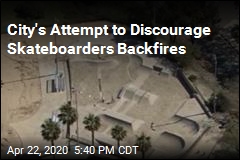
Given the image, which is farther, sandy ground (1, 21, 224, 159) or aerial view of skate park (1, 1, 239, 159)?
sandy ground (1, 21, 224, 159)

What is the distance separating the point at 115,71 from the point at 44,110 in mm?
15619

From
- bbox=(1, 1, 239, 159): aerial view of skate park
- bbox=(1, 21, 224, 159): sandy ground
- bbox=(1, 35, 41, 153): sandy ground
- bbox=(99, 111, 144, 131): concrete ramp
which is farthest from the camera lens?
bbox=(1, 35, 41, 153): sandy ground

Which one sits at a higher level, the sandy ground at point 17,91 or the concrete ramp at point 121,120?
the sandy ground at point 17,91

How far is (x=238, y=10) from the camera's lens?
418 ft

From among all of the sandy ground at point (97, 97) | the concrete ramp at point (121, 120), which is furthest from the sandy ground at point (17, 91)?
the concrete ramp at point (121, 120)

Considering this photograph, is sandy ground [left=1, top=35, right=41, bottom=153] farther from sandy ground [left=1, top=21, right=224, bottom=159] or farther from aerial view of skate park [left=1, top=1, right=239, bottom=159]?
aerial view of skate park [left=1, top=1, right=239, bottom=159]

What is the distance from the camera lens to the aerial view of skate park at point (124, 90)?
90938 millimetres

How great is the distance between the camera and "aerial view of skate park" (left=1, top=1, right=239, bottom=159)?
90.9m

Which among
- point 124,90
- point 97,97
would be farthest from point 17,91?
point 124,90

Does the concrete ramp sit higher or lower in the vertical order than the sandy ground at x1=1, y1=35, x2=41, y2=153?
lower

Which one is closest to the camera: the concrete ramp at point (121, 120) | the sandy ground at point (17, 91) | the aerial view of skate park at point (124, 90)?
the aerial view of skate park at point (124, 90)

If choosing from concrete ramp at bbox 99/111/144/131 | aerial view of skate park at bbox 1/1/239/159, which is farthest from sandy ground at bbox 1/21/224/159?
aerial view of skate park at bbox 1/1/239/159

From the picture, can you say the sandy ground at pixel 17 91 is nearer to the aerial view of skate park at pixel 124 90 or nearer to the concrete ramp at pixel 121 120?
the aerial view of skate park at pixel 124 90

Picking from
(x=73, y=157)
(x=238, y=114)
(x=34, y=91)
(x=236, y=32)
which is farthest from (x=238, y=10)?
(x=73, y=157)
